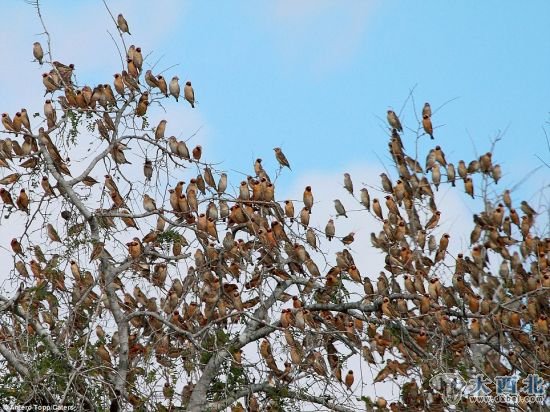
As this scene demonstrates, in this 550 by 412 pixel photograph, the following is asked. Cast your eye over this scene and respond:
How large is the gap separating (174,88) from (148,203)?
1.43 metres

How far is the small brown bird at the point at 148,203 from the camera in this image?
9.52m

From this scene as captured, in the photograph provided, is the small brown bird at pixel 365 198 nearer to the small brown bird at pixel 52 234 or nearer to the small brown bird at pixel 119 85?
the small brown bird at pixel 119 85

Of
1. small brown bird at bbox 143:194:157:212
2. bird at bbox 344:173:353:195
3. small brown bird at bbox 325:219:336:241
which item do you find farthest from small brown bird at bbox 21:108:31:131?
bird at bbox 344:173:353:195

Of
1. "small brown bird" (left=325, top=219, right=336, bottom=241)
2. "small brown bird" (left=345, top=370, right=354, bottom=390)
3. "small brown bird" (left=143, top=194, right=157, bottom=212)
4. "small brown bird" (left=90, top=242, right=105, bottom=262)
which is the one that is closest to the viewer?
"small brown bird" (left=345, top=370, right=354, bottom=390)

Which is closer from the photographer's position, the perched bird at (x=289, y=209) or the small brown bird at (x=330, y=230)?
the perched bird at (x=289, y=209)

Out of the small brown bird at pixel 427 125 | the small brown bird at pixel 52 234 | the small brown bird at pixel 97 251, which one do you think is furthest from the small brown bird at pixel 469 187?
the small brown bird at pixel 52 234

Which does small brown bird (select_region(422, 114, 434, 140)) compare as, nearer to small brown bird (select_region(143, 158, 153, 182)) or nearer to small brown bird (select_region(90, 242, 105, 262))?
small brown bird (select_region(143, 158, 153, 182))

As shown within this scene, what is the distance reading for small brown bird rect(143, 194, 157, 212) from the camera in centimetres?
952

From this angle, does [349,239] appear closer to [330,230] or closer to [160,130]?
[330,230]

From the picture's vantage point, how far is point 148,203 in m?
9.57

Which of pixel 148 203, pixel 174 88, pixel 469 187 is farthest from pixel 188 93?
pixel 469 187

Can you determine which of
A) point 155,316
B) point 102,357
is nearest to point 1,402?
point 102,357

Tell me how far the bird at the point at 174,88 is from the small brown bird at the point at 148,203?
1320 mm

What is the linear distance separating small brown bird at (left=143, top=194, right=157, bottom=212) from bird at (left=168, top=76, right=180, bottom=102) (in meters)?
1.32
